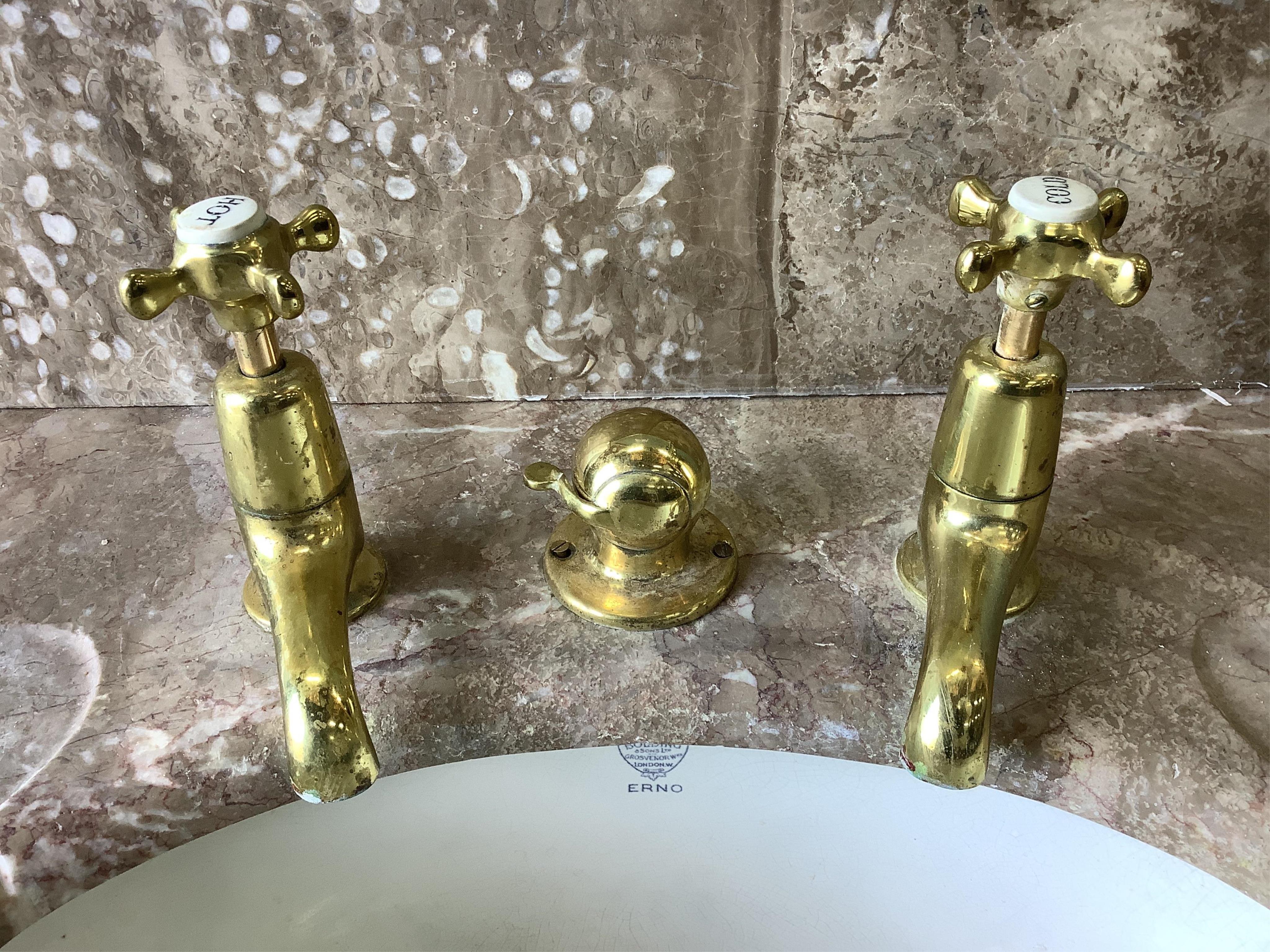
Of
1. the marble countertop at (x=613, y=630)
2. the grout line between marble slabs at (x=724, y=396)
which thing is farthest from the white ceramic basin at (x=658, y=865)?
the grout line between marble slabs at (x=724, y=396)

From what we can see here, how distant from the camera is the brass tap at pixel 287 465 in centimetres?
38

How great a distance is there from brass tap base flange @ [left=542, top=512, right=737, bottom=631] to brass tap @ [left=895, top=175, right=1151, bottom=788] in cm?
12

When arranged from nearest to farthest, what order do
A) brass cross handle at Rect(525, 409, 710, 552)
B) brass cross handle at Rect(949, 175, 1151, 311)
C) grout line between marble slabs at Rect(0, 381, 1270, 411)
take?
brass cross handle at Rect(949, 175, 1151, 311) < brass cross handle at Rect(525, 409, 710, 552) < grout line between marble slabs at Rect(0, 381, 1270, 411)

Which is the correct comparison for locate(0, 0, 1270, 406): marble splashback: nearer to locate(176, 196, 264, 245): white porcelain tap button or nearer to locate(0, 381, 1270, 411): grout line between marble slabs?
locate(0, 381, 1270, 411): grout line between marble slabs

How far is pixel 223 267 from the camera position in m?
0.38

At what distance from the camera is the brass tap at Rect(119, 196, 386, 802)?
38 centimetres

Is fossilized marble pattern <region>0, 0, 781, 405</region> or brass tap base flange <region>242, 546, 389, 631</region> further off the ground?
fossilized marble pattern <region>0, 0, 781, 405</region>

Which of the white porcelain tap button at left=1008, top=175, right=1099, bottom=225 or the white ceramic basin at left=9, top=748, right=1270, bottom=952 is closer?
the white porcelain tap button at left=1008, top=175, right=1099, bottom=225

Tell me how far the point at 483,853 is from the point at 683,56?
451 mm

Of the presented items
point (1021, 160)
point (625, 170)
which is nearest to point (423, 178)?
point (625, 170)

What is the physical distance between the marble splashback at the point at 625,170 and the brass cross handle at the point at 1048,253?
0.18m

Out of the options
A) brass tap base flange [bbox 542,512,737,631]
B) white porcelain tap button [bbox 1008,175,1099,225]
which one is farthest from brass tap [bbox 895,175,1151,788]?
brass tap base flange [bbox 542,512,737,631]

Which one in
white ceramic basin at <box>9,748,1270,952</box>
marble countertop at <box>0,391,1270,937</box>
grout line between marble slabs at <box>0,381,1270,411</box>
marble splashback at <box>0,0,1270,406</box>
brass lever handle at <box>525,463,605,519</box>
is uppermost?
marble splashback at <box>0,0,1270,406</box>

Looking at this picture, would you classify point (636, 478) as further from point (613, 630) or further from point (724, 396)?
point (724, 396)
